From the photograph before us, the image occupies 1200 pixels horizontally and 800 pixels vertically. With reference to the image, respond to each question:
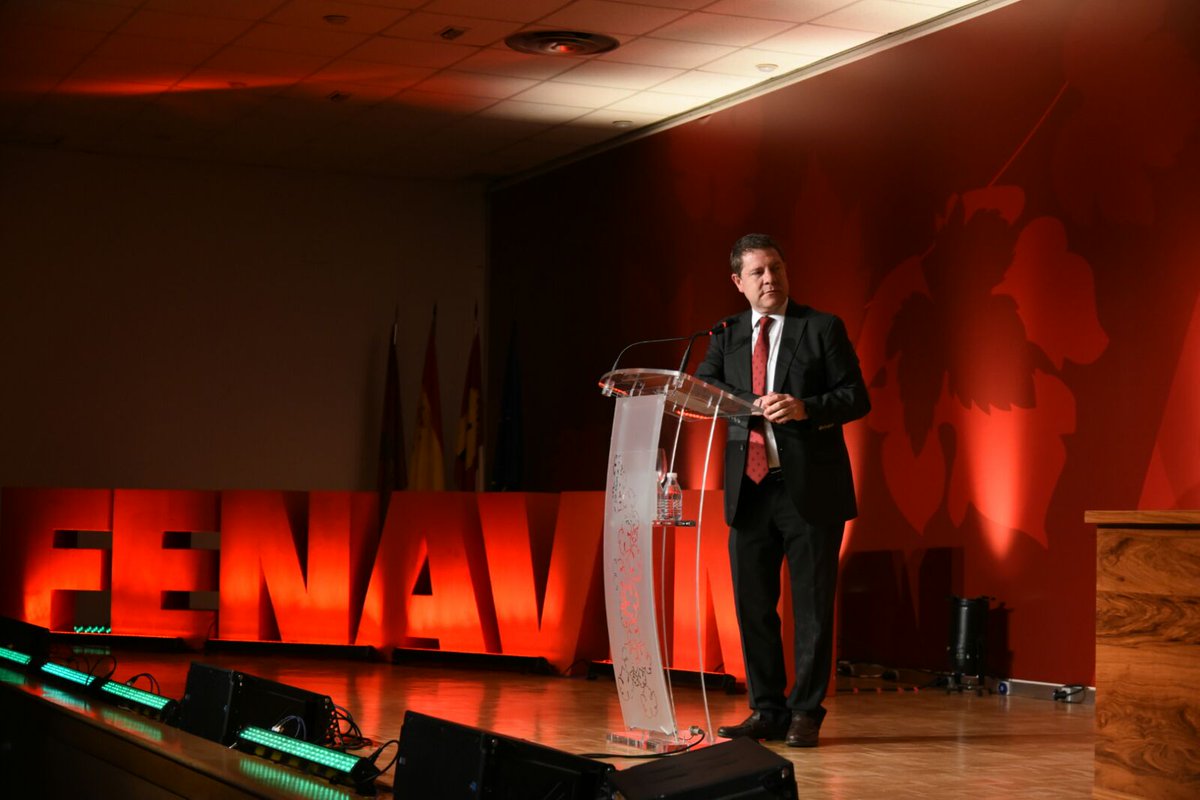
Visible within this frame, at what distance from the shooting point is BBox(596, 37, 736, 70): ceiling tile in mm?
7652

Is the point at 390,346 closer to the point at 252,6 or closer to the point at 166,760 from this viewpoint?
the point at 252,6

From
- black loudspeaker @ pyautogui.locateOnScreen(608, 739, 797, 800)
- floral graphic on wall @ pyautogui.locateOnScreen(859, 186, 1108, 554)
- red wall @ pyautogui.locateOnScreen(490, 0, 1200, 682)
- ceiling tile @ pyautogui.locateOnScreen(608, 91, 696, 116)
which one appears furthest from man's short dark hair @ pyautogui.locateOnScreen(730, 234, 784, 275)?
ceiling tile @ pyautogui.locateOnScreen(608, 91, 696, 116)

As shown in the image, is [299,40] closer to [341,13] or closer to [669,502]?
[341,13]

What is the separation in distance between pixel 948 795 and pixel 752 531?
1030 millimetres

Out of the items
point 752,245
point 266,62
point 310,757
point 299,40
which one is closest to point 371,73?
point 266,62

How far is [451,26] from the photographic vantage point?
24.5 ft

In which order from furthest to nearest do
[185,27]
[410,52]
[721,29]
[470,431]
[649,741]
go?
[470,431] → [410,52] → [185,27] → [721,29] → [649,741]

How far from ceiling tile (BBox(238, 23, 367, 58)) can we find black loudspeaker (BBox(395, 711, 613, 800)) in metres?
5.39

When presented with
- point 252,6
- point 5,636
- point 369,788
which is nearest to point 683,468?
point 252,6

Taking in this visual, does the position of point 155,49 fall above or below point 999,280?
above

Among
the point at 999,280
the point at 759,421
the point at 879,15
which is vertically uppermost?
the point at 879,15

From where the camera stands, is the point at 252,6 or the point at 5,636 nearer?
the point at 5,636

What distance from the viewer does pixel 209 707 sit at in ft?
13.1

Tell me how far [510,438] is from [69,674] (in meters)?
5.75
